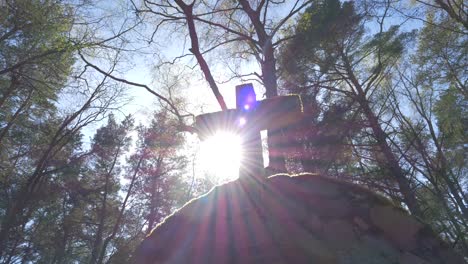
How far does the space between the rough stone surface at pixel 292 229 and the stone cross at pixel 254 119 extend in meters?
0.17

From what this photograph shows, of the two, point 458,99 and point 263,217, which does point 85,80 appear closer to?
point 263,217

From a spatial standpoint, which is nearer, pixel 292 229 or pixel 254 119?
pixel 292 229

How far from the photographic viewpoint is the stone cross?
2.36m

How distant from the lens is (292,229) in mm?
2127

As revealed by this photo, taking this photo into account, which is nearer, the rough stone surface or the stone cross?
the rough stone surface

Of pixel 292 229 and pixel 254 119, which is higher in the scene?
pixel 254 119

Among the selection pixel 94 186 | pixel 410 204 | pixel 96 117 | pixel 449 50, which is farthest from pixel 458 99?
pixel 94 186

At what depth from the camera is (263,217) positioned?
2.19 m

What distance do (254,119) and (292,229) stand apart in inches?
37.9

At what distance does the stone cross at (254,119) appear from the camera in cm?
236

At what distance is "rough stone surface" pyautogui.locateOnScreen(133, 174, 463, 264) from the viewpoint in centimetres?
191

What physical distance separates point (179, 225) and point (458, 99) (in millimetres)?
12689

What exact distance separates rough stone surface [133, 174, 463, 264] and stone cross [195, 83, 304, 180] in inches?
6.6

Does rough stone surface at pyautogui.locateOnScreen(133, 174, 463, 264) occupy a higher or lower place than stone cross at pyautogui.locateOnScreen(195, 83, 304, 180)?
lower
